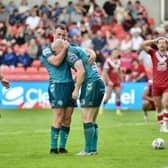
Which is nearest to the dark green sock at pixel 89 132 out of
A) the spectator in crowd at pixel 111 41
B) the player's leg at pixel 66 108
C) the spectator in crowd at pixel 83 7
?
the player's leg at pixel 66 108

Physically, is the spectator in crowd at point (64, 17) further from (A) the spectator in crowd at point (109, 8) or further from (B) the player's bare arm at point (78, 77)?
(B) the player's bare arm at point (78, 77)

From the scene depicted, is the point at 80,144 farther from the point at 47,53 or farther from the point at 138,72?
the point at 138,72

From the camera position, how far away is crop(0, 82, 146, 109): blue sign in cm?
2862

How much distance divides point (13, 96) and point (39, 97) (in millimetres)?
964

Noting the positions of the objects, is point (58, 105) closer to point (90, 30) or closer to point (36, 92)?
point (36, 92)

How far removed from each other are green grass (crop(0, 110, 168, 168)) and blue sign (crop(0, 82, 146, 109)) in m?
4.01

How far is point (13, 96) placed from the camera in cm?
2884

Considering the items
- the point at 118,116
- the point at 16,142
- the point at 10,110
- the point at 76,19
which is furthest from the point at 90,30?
the point at 16,142

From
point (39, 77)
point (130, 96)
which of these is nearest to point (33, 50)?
point (39, 77)

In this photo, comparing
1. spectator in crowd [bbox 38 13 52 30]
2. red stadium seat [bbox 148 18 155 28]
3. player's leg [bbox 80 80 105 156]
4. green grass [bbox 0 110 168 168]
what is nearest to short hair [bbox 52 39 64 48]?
player's leg [bbox 80 80 105 156]

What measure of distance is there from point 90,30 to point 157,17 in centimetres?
431

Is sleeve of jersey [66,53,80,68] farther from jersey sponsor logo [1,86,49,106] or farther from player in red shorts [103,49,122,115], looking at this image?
jersey sponsor logo [1,86,49,106]

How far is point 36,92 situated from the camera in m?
28.8

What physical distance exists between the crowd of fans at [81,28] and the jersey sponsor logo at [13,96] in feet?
11.0
